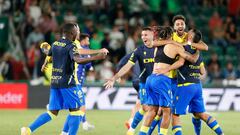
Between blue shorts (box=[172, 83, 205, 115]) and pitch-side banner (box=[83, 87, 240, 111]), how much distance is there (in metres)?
9.38

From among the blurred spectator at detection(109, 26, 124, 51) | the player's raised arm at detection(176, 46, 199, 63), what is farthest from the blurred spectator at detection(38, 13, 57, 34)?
the player's raised arm at detection(176, 46, 199, 63)

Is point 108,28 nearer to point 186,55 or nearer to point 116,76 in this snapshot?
point 116,76

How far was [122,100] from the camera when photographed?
23.3 meters

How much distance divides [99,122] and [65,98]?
554 centimetres

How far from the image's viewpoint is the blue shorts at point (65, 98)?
1330 centimetres

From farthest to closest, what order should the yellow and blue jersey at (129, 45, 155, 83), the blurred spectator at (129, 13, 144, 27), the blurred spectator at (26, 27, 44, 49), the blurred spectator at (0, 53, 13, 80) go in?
the blurred spectator at (129, 13, 144, 27), the blurred spectator at (26, 27, 44, 49), the blurred spectator at (0, 53, 13, 80), the yellow and blue jersey at (129, 45, 155, 83)

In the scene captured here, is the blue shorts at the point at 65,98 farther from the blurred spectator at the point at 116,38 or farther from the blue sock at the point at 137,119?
the blurred spectator at the point at 116,38

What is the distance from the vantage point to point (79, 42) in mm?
16594

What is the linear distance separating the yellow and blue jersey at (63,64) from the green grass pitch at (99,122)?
2.60 meters

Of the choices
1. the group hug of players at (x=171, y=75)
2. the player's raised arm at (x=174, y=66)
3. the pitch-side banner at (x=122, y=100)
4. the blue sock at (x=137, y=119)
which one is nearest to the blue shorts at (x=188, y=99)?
the group hug of players at (x=171, y=75)

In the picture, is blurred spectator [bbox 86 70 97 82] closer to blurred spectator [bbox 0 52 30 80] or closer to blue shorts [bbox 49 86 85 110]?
blurred spectator [bbox 0 52 30 80]

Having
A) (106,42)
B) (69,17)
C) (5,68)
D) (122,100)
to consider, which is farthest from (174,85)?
(69,17)

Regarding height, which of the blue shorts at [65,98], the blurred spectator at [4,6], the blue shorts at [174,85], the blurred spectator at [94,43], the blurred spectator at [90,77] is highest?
the blurred spectator at [4,6]

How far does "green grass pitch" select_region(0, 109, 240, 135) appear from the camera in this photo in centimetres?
1616
